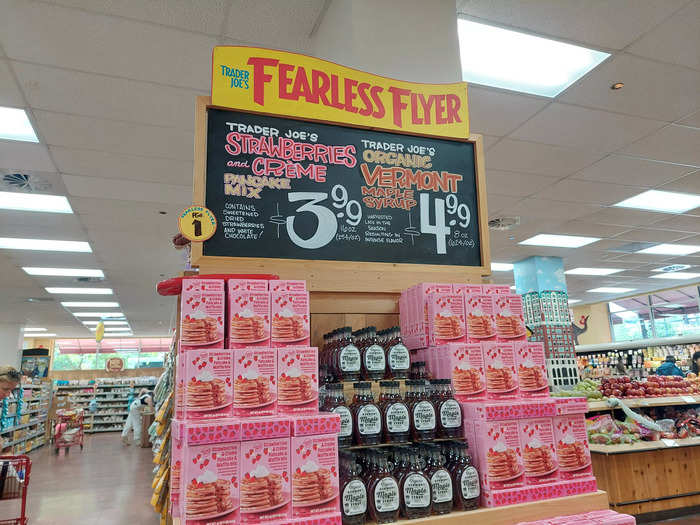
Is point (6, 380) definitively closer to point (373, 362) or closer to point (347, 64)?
point (347, 64)

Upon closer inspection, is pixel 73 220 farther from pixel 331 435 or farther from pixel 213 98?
pixel 331 435

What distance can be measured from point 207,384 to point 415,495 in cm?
73

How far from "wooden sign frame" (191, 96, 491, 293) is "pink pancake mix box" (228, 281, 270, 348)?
34 cm

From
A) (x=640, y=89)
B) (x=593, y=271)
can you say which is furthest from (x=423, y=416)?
(x=593, y=271)

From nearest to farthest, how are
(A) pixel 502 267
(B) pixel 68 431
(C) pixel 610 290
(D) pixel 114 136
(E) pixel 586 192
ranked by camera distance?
(D) pixel 114 136
(E) pixel 586 192
(A) pixel 502 267
(B) pixel 68 431
(C) pixel 610 290

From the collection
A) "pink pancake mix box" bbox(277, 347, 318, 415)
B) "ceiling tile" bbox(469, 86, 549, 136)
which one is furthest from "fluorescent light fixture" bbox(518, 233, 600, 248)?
"pink pancake mix box" bbox(277, 347, 318, 415)

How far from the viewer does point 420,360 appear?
6.46 feet

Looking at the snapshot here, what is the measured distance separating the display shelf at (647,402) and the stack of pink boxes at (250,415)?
4.31 meters

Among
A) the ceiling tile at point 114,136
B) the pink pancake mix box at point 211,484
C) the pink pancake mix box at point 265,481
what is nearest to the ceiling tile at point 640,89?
the ceiling tile at point 114,136

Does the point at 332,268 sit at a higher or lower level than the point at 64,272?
lower

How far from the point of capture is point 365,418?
63.1 inches

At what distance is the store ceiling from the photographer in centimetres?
305

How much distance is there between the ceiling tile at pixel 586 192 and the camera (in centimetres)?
595

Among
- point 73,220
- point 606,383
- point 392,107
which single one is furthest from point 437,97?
point 73,220
